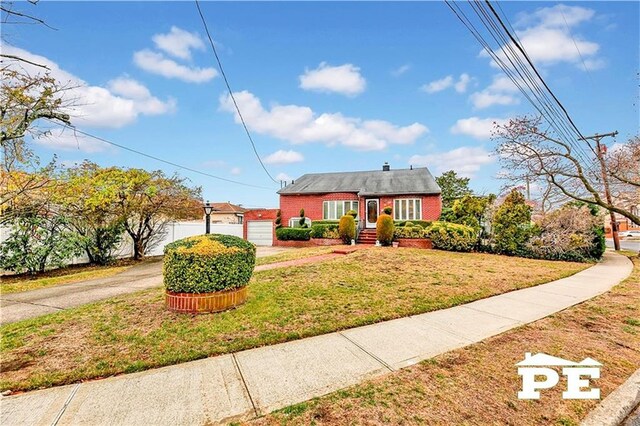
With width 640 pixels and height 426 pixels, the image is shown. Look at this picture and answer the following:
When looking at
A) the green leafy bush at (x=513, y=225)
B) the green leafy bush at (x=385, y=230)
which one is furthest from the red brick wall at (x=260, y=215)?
the green leafy bush at (x=513, y=225)

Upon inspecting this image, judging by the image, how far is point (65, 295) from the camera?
22.8ft

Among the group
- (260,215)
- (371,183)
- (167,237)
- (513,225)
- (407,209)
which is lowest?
(167,237)

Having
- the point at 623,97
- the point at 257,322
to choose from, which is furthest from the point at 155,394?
the point at 623,97

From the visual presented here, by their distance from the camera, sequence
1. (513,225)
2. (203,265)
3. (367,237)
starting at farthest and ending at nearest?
(367,237), (513,225), (203,265)

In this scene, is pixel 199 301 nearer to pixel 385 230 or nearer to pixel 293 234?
pixel 385 230

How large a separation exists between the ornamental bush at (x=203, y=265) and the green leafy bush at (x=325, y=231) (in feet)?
43.6

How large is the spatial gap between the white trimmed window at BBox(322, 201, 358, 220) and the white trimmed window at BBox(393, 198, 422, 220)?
2776 millimetres

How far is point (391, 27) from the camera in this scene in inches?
310

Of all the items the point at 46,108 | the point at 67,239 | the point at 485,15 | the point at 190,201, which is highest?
the point at 485,15

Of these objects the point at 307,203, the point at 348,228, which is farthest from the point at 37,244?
the point at 307,203

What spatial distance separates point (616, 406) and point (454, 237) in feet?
40.7

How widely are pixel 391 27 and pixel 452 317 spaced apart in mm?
7195

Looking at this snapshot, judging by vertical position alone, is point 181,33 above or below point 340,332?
above

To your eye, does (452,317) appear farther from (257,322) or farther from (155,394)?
(155,394)
